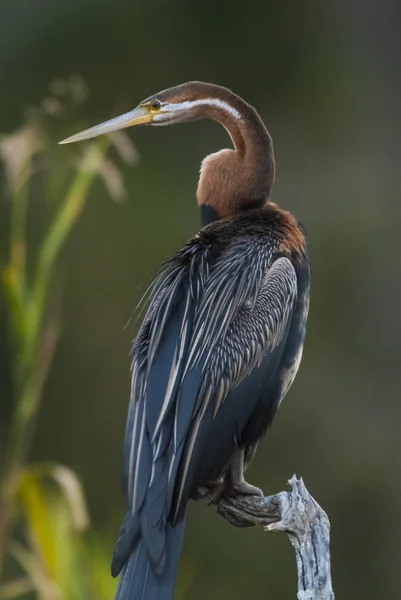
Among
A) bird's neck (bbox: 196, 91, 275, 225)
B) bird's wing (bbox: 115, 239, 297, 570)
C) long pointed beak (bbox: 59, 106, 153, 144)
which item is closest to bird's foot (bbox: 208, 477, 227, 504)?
bird's wing (bbox: 115, 239, 297, 570)

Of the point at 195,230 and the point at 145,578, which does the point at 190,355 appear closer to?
the point at 145,578

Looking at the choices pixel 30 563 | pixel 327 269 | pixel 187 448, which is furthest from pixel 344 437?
pixel 187 448

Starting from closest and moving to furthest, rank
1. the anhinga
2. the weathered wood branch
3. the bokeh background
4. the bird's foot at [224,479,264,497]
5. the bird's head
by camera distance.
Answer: the weathered wood branch, the anhinga, the bird's foot at [224,479,264,497], the bird's head, the bokeh background

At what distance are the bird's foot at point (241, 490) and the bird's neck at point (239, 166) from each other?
0.64m

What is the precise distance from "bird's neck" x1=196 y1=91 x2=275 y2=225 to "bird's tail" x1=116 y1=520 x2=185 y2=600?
89 centimetres

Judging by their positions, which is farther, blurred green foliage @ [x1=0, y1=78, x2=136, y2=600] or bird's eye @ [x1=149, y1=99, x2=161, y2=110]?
bird's eye @ [x1=149, y1=99, x2=161, y2=110]

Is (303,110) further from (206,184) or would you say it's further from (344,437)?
(206,184)

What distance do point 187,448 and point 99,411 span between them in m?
3.64

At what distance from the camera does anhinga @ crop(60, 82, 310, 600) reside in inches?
95.7

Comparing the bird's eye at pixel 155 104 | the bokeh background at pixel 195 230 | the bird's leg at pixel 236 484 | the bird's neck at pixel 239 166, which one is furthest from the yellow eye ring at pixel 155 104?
the bokeh background at pixel 195 230

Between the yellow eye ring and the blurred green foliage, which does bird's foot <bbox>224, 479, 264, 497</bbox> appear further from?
the yellow eye ring

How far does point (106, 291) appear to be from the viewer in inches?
237

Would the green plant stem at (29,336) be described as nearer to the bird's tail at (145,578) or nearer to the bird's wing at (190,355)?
Answer: the bird's wing at (190,355)

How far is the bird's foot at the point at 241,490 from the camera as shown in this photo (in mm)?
2740
